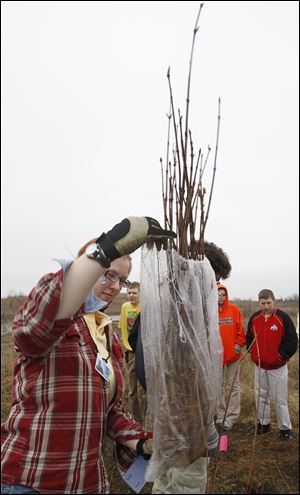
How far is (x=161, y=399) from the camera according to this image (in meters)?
1.21

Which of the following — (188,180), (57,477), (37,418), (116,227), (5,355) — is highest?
(188,180)

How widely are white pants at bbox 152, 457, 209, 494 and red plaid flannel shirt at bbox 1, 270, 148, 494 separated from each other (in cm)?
28

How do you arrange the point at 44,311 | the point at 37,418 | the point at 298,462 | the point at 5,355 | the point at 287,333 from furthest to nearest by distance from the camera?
the point at 5,355
the point at 287,333
the point at 298,462
the point at 37,418
the point at 44,311

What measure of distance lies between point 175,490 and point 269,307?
289 cm

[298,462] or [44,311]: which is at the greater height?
[44,311]

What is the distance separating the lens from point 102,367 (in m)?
1.30

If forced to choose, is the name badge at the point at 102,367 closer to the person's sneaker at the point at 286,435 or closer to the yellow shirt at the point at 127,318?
the yellow shirt at the point at 127,318

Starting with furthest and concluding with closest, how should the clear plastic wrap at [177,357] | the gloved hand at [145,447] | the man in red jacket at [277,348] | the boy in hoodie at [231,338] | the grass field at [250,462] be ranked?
the boy in hoodie at [231,338] → the man in red jacket at [277,348] → the grass field at [250,462] → the gloved hand at [145,447] → the clear plastic wrap at [177,357]

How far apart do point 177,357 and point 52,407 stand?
0.43 metres

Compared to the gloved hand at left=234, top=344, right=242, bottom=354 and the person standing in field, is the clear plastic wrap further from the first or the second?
the gloved hand at left=234, top=344, right=242, bottom=354

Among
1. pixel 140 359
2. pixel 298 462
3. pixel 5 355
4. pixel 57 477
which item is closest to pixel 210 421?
pixel 140 359

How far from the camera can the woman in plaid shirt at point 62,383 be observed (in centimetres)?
106

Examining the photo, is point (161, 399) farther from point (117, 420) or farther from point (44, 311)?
point (44, 311)

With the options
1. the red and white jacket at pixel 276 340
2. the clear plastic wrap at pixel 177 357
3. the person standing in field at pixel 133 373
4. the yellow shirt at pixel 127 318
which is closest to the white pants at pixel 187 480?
the clear plastic wrap at pixel 177 357
